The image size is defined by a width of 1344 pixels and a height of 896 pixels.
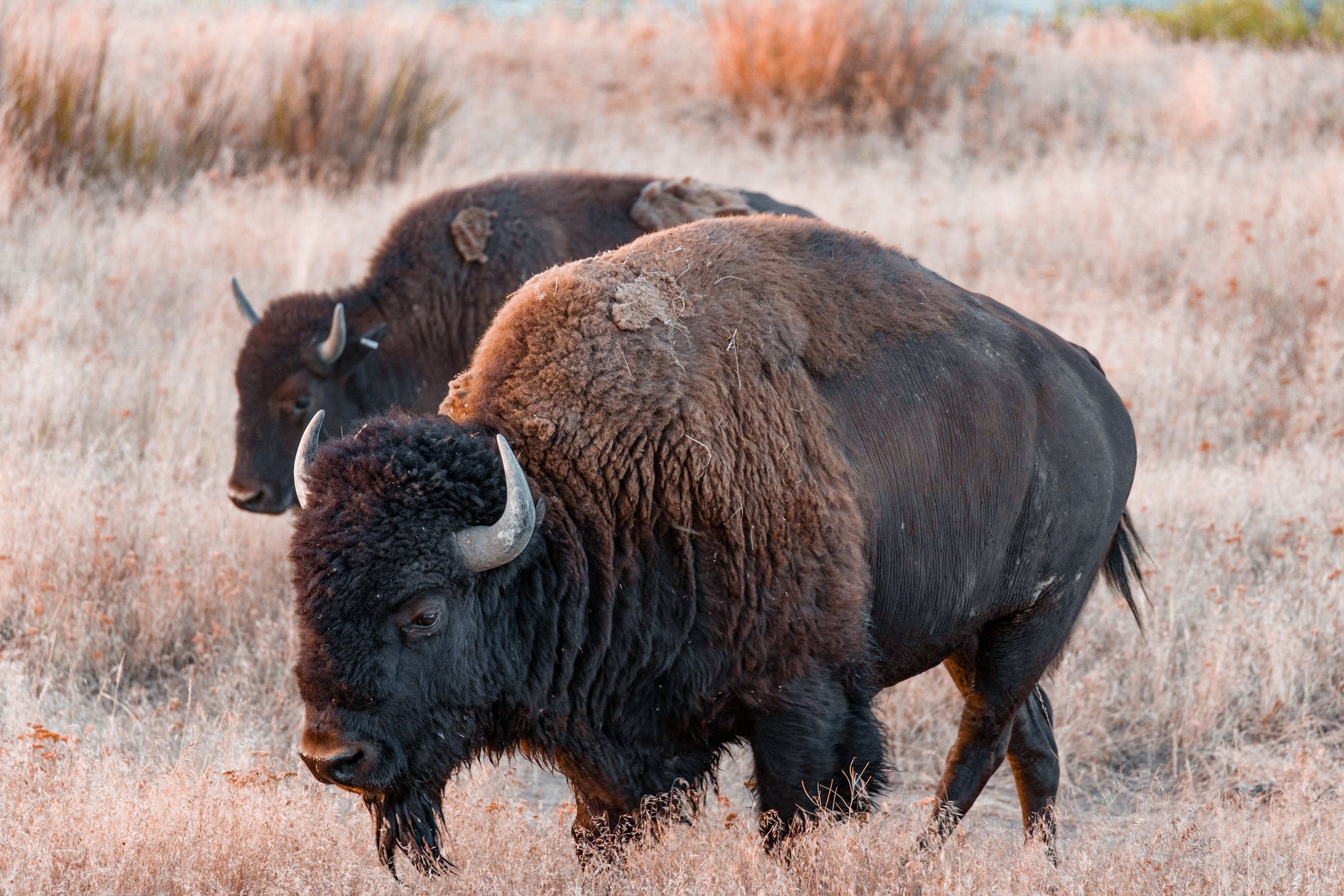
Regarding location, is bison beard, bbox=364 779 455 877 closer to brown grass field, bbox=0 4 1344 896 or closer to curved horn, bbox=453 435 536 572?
brown grass field, bbox=0 4 1344 896

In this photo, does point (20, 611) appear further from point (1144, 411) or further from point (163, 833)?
point (1144, 411)

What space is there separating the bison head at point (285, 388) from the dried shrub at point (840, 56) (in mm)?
9593

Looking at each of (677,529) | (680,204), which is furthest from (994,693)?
(680,204)

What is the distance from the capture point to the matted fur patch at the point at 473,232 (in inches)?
274

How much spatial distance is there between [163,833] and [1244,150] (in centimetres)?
1273

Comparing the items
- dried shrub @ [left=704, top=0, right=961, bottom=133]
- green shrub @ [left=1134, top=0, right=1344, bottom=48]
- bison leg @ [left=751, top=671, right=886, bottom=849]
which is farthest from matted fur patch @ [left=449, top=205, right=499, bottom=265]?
green shrub @ [left=1134, top=0, right=1344, bottom=48]

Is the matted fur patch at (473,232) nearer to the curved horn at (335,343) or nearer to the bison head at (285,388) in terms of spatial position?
the bison head at (285,388)

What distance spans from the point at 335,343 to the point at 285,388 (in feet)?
1.21

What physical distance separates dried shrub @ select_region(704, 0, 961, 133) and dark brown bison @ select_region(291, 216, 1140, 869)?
11761 mm

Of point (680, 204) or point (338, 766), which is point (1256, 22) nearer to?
point (680, 204)

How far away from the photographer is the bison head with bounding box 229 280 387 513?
6734 mm

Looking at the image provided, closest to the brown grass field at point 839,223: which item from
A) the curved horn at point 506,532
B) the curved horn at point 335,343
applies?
the curved horn at point 335,343

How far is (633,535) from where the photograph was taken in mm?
3615

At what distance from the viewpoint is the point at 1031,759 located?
4.71 metres
